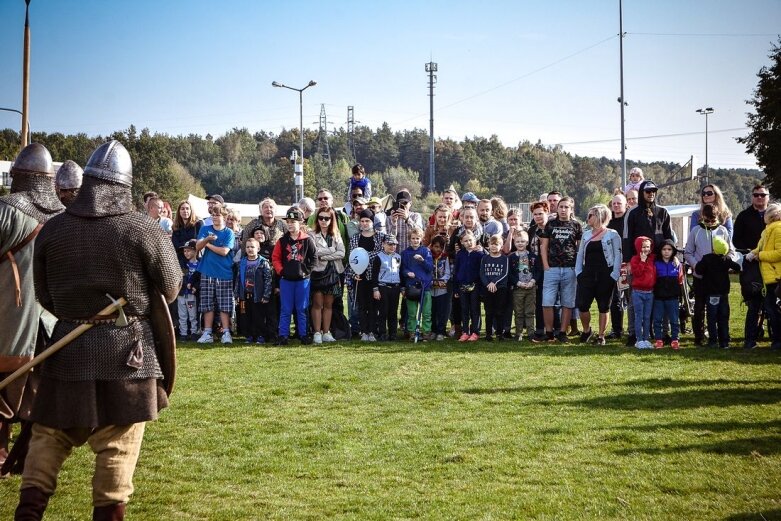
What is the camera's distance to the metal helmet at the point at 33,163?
5770 millimetres

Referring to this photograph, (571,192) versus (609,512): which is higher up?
(571,192)

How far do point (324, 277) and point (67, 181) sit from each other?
21.2 ft

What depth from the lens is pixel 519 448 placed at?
620cm

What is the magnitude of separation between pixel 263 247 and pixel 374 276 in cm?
182

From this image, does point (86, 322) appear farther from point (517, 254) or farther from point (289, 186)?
point (289, 186)

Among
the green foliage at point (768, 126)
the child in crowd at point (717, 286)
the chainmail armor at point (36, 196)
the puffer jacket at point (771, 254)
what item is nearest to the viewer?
the chainmail armor at point (36, 196)

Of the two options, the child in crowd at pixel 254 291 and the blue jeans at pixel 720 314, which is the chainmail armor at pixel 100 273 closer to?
the child in crowd at pixel 254 291

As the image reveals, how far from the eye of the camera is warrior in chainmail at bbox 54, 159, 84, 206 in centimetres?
610

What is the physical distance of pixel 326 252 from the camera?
12.3 m

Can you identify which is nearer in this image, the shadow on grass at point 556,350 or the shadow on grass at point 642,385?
the shadow on grass at point 642,385

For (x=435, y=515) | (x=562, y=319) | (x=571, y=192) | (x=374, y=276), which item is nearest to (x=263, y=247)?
(x=374, y=276)

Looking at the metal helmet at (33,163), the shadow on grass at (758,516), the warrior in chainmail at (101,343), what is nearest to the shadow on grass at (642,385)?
the shadow on grass at (758,516)

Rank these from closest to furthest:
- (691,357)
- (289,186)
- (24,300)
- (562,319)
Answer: (24,300), (691,357), (562,319), (289,186)

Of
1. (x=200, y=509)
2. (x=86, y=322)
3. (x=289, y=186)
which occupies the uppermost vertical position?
(x=289, y=186)
